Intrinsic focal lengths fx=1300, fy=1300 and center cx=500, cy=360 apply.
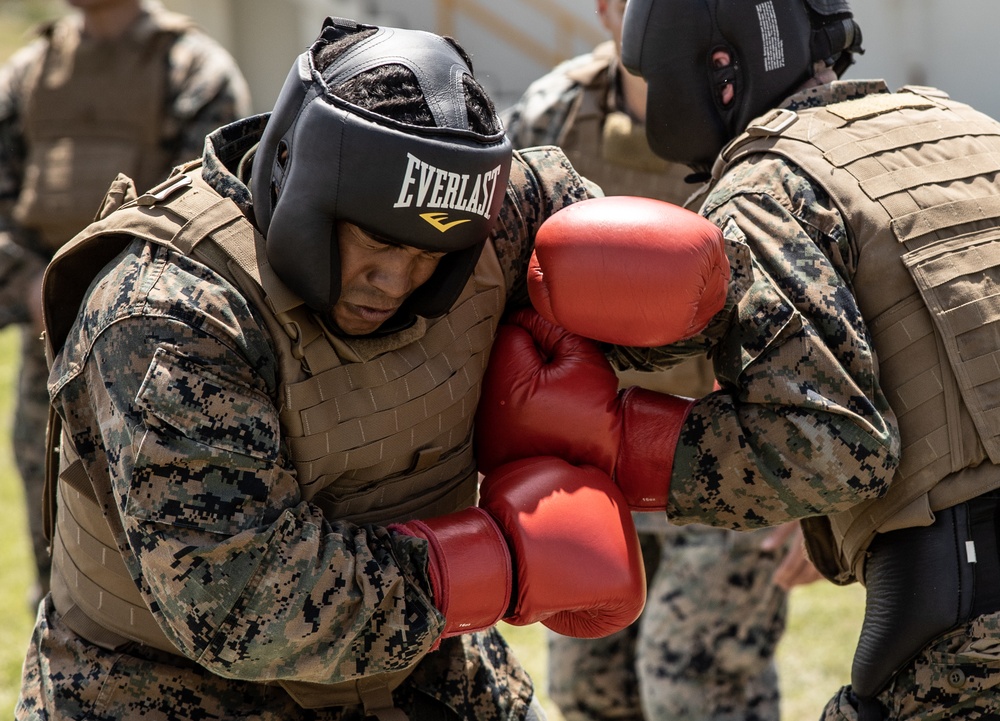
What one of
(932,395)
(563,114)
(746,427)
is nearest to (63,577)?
(746,427)

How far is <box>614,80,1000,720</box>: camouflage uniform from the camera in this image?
2754 mm

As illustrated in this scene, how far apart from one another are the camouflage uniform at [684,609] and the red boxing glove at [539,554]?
5.17 feet

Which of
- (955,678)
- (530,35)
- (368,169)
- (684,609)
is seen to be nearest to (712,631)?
(684,609)

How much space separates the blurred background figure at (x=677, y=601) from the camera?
4.42m

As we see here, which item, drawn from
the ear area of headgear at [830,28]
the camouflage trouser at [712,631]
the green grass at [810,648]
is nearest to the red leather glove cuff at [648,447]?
the ear area of headgear at [830,28]

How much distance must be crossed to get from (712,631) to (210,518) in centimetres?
242

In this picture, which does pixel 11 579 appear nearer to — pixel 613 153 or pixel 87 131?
pixel 87 131

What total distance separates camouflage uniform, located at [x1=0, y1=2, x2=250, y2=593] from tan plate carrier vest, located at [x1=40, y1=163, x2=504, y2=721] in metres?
2.46

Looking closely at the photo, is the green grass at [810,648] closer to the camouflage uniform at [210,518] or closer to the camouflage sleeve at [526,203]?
the camouflage sleeve at [526,203]

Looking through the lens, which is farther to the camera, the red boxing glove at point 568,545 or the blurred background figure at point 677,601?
the blurred background figure at point 677,601

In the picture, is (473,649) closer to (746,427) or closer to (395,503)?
(395,503)

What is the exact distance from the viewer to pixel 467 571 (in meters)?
2.66

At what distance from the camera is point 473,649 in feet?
10.3

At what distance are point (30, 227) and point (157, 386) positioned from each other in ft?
10.9
